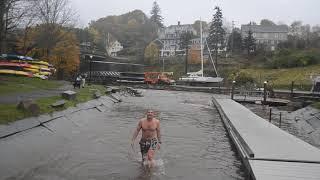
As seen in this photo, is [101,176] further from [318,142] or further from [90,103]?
[90,103]

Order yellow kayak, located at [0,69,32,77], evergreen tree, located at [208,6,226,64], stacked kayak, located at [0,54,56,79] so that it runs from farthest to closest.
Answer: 1. evergreen tree, located at [208,6,226,64]
2. stacked kayak, located at [0,54,56,79]
3. yellow kayak, located at [0,69,32,77]

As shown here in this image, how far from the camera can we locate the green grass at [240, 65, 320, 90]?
220 ft

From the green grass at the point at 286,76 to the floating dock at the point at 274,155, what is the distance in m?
47.9

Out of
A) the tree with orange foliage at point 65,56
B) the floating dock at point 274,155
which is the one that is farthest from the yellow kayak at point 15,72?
the floating dock at point 274,155

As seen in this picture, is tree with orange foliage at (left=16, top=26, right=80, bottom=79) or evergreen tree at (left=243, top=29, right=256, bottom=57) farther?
evergreen tree at (left=243, top=29, right=256, bottom=57)

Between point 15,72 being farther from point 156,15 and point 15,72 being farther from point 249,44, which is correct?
point 156,15

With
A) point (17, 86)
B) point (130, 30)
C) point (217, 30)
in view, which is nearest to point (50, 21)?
point (17, 86)

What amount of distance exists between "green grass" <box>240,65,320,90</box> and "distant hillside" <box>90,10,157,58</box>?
61507 millimetres

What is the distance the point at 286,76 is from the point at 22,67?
156 feet

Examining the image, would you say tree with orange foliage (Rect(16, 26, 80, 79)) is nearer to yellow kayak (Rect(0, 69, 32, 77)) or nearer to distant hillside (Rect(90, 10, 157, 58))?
yellow kayak (Rect(0, 69, 32, 77))

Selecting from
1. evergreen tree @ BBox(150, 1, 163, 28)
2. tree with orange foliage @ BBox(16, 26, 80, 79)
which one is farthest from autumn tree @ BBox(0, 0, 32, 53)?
evergreen tree @ BBox(150, 1, 163, 28)

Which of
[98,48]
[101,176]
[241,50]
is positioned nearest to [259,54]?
[241,50]

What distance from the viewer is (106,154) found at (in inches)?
653

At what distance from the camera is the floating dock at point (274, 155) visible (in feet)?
38.2
